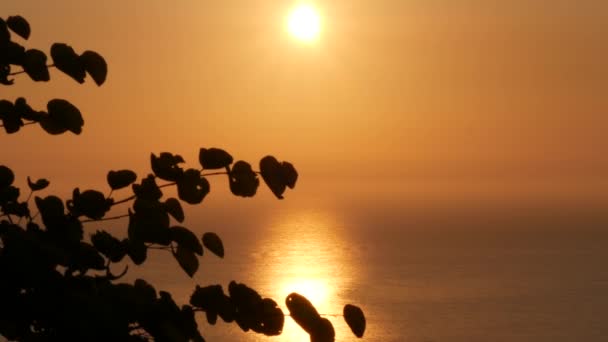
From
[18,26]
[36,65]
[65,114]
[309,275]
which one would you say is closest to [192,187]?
[65,114]

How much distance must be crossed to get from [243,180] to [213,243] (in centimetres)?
19

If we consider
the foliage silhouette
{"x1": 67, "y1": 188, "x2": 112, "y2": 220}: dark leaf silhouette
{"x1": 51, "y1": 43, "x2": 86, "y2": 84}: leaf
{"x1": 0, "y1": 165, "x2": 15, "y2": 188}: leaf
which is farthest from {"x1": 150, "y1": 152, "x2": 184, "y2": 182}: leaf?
{"x1": 0, "y1": 165, "x2": 15, "y2": 188}: leaf

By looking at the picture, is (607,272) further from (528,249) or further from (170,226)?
(170,226)

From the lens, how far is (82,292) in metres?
1.77

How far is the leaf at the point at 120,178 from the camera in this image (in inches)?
87.9

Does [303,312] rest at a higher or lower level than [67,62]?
lower

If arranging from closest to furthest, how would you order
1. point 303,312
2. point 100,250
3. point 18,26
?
point 303,312
point 100,250
point 18,26

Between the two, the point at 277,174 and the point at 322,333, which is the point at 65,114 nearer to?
the point at 277,174

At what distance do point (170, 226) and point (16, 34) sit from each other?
57cm

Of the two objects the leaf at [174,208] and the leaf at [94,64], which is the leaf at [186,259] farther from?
the leaf at [94,64]

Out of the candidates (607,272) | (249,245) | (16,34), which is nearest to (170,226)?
(16,34)

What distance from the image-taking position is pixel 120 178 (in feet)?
7.35

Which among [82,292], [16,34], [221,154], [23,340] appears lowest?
[23,340]

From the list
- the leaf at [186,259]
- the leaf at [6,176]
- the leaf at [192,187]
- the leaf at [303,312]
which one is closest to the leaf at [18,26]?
the leaf at [6,176]
